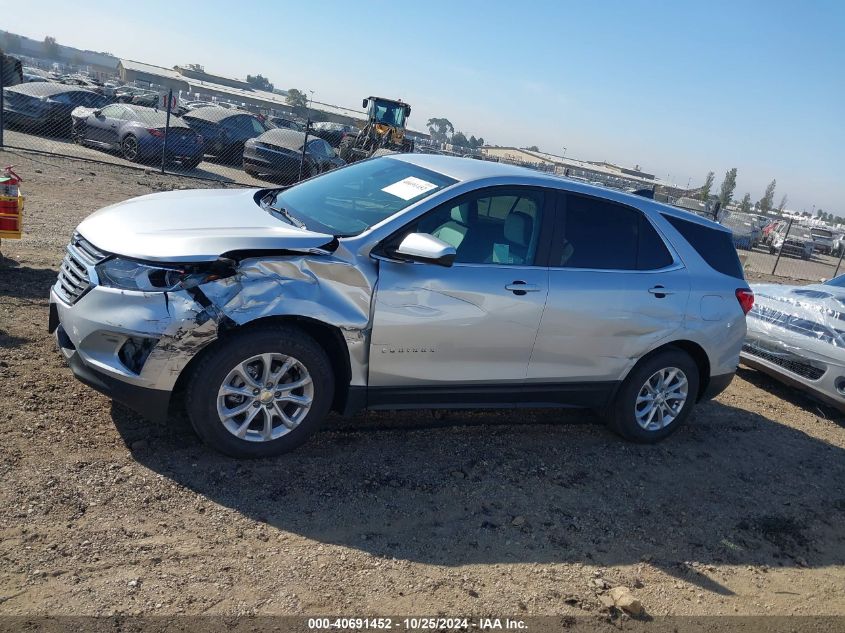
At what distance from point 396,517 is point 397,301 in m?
1.20

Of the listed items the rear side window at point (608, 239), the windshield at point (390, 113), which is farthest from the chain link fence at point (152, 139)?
the rear side window at point (608, 239)

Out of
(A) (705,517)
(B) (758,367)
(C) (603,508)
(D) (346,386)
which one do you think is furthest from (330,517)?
(B) (758,367)

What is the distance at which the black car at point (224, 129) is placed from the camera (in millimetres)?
19859

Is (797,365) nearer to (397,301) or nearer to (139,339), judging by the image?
(397,301)

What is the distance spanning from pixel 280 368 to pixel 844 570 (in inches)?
138

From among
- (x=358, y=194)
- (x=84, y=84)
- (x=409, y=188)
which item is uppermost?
(x=409, y=188)

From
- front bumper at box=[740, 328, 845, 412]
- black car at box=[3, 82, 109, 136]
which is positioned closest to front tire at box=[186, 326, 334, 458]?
front bumper at box=[740, 328, 845, 412]

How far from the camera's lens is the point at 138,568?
297 centimetres

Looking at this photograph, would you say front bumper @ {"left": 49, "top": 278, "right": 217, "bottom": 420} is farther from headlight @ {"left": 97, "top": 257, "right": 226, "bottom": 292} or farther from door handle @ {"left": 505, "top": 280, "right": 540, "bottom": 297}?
door handle @ {"left": 505, "top": 280, "right": 540, "bottom": 297}

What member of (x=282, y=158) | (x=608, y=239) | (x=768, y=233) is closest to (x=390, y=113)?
(x=282, y=158)

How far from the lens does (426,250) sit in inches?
150

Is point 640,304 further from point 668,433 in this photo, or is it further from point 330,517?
point 330,517

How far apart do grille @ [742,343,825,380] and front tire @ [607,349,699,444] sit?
2.25m

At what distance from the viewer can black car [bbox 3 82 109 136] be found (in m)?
18.1
